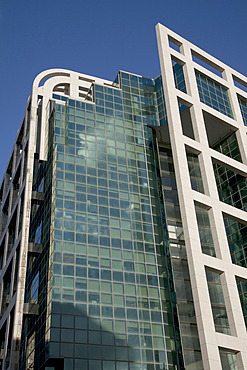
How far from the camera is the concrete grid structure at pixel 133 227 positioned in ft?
150

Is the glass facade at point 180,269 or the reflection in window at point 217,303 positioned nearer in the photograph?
the glass facade at point 180,269

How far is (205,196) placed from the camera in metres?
53.8

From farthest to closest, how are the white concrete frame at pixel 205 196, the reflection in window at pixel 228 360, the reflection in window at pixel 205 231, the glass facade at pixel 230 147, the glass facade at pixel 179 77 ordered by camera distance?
1. the glass facade at pixel 230 147
2. the glass facade at pixel 179 77
3. the reflection in window at pixel 205 231
4. the reflection in window at pixel 228 360
5. the white concrete frame at pixel 205 196

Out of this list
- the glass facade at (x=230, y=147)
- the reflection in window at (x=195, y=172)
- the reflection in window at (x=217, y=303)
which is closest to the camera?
the reflection in window at (x=217, y=303)

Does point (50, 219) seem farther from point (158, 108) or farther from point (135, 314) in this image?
point (158, 108)

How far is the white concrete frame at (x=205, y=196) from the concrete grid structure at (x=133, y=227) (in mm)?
153

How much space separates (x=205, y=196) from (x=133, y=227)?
867 centimetres

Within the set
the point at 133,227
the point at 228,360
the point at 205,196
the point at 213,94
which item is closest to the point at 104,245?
the point at 133,227

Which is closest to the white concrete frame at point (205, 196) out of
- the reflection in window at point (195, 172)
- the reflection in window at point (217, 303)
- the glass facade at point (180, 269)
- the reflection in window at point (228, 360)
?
the reflection in window at point (228, 360)

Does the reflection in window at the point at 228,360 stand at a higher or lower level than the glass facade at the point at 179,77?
lower

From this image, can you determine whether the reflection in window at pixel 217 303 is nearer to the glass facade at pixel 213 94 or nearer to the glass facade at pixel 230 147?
the glass facade at pixel 230 147

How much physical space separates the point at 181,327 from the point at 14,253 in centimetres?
2418

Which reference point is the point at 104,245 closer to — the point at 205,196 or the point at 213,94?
the point at 205,196

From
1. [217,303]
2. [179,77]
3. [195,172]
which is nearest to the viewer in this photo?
[217,303]
